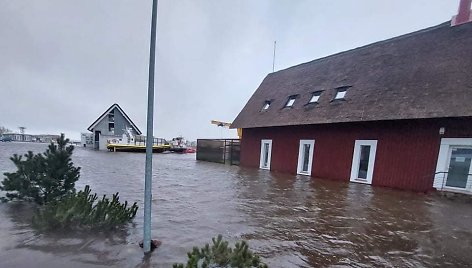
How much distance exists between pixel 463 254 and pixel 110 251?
5.73 meters

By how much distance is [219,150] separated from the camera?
2119 cm

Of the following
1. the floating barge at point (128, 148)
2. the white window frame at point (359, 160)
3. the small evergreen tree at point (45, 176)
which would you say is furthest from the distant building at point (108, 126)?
the white window frame at point (359, 160)

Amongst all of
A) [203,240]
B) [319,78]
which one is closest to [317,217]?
[203,240]

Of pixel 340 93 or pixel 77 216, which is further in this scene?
pixel 340 93

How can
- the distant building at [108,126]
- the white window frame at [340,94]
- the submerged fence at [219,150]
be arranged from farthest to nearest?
the distant building at [108,126], the submerged fence at [219,150], the white window frame at [340,94]

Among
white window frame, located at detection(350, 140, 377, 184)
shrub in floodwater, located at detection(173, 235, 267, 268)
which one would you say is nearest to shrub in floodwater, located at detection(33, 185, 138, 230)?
shrub in floodwater, located at detection(173, 235, 267, 268)

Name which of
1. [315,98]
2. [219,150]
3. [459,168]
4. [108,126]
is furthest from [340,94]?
[108,126]

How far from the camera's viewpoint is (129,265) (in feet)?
10.7

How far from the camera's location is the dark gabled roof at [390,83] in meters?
9.29

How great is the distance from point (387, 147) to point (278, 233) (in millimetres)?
8564

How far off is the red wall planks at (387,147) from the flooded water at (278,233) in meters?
2.11

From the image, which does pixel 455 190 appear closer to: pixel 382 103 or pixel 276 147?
pixel 382 103

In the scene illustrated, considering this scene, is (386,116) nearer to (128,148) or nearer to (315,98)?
(315,98)

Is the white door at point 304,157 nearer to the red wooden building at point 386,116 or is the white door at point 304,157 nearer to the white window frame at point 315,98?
the red wooden building at point 386,116
